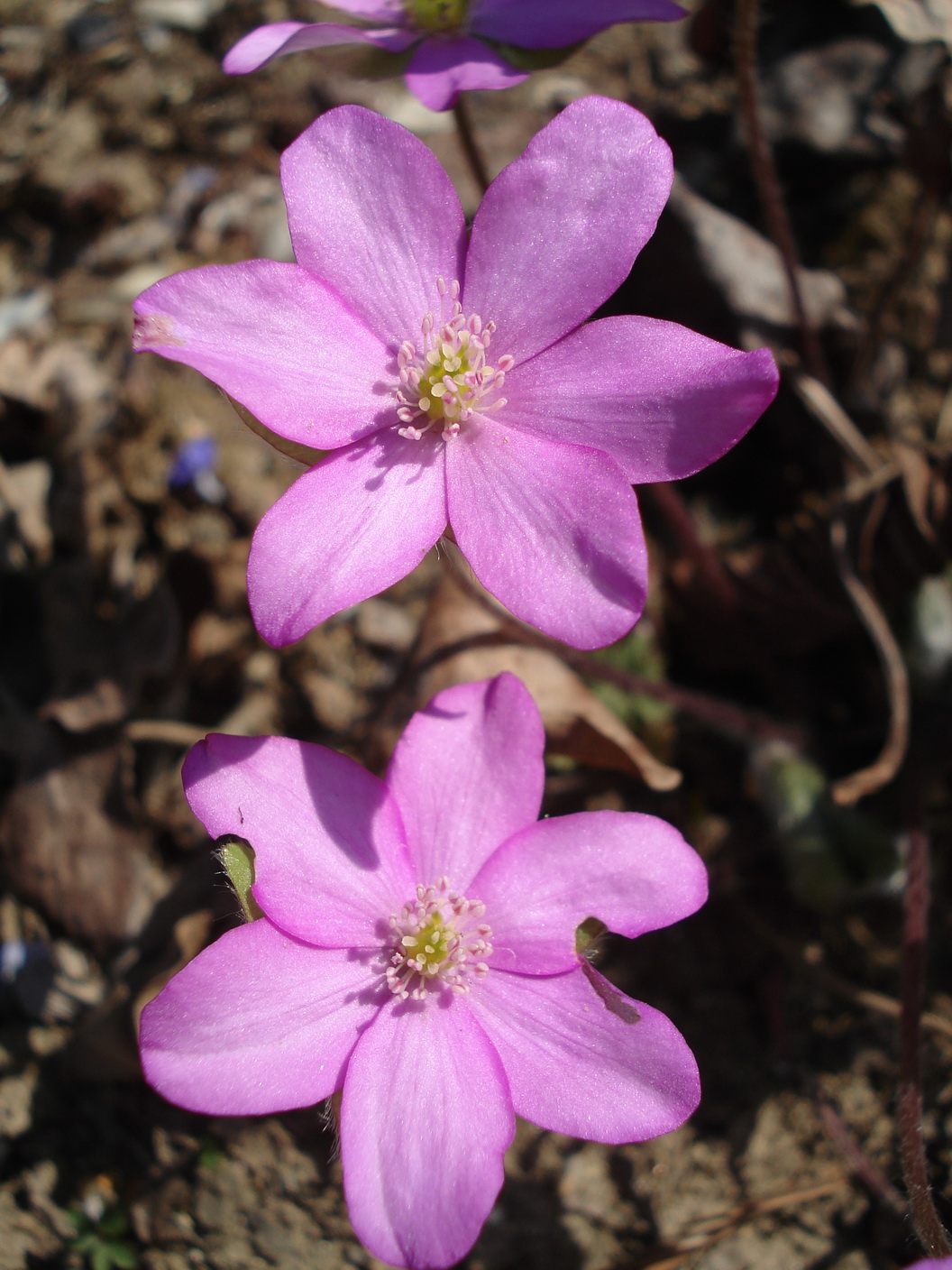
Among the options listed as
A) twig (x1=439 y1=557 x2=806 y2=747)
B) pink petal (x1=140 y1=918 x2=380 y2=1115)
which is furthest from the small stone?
pink petal (x1=140 y1=918 x2=380 y2=1115)

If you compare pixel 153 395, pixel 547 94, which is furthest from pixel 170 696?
pixel 547 94

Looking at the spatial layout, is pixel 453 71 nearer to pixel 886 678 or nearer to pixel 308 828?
pixel 308 828

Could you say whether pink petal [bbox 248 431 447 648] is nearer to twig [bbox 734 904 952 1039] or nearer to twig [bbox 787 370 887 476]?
twig [bbox 787 370 887 476]

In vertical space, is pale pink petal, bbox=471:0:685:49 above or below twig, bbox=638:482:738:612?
above

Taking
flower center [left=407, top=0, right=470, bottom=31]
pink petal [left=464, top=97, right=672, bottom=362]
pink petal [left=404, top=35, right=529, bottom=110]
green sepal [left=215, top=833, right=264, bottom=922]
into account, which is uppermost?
flower center [left=407, top=0, right=470, bottom=31]

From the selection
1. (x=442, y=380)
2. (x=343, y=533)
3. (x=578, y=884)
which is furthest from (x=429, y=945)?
(x=442, y=380)

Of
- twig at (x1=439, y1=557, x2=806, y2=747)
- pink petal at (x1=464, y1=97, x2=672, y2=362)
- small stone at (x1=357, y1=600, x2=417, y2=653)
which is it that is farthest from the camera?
small stone at (x1=357, y1=600, x2=417, y2=653)

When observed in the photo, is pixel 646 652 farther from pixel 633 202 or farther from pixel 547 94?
pixel 547 94
